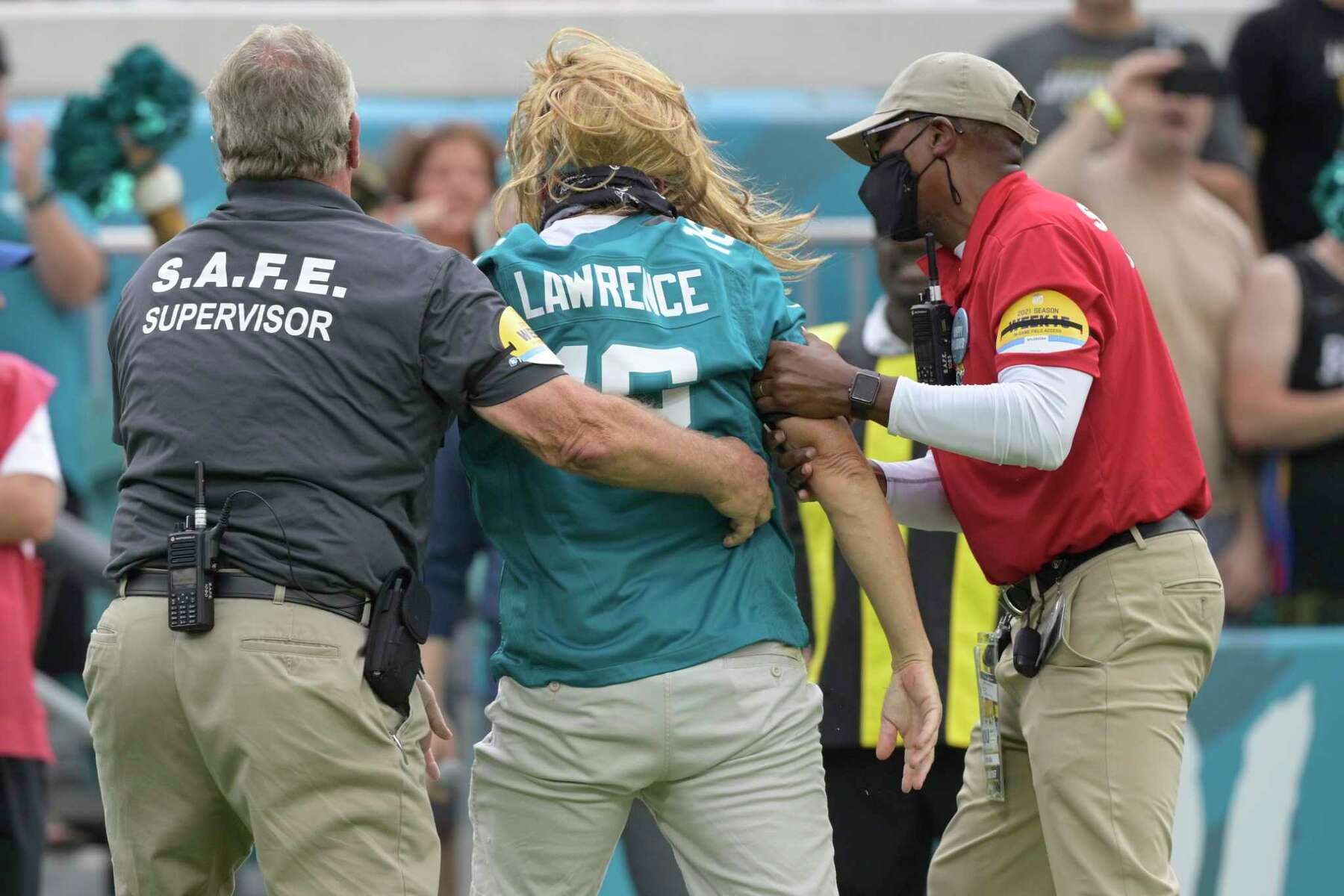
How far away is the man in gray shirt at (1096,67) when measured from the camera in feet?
20.6

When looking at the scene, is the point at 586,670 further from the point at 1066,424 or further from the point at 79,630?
the point at 79,630

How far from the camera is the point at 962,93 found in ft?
11.1

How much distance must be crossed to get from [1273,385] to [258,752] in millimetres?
4036

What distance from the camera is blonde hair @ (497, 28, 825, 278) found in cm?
319

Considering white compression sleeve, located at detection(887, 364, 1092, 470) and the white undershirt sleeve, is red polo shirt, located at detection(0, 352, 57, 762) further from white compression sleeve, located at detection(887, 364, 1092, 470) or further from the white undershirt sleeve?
white compression sleeve, located at detection(887, 364, 1092, 470)


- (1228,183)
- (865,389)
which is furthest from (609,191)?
(1228,183)

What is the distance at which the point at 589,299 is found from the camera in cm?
309

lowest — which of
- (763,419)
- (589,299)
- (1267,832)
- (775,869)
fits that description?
(1267,832)

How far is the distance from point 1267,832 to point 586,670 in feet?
10.1

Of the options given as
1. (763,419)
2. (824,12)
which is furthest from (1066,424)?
(824,12)

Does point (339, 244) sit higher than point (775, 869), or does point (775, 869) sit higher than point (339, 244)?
point (339, 244)

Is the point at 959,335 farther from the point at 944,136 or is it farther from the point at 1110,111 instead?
the point at 1110,111

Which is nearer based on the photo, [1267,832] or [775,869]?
[775,869]

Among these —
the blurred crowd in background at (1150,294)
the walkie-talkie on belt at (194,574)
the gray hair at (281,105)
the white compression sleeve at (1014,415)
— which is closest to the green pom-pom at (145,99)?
the blurred crowd in background at (1150,294)
